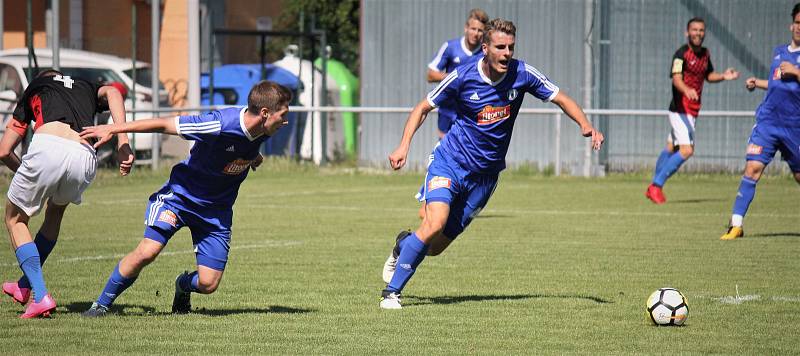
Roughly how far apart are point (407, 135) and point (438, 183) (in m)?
0.45

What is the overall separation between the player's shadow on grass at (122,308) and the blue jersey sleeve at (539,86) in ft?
9.97

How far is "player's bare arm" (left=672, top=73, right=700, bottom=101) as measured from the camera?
15448 millimetres

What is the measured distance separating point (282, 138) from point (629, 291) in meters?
17.7

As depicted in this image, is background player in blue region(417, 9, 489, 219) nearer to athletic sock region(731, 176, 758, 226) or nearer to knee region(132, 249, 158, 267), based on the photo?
athletic sock region(731, 176, 758, 226)

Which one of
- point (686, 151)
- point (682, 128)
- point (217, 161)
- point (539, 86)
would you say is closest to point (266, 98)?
point (217, 161)

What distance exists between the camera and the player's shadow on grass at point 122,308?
823 cm

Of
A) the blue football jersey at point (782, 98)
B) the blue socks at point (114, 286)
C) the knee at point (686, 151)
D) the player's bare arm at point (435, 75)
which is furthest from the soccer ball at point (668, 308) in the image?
the knee at point (686, 151)

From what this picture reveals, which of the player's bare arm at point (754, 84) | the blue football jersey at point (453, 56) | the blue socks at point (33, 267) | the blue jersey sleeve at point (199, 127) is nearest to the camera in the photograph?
the blue jersey sleeve at point (199, 127)

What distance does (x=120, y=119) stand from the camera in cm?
789

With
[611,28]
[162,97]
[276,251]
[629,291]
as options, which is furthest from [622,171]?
[629,291]

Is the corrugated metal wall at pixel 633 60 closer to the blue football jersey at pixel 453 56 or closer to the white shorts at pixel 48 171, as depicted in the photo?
the blue football jersey at pixel 453 56

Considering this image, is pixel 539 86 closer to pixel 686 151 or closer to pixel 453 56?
pixel 453 56

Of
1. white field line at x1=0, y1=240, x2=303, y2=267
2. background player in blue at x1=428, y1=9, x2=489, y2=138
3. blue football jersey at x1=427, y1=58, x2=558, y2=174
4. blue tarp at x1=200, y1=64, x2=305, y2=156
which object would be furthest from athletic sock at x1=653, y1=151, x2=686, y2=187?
blue tarp at x1=200, y1=64, x2=305, y2=156

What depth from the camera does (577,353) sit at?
6816 mm
